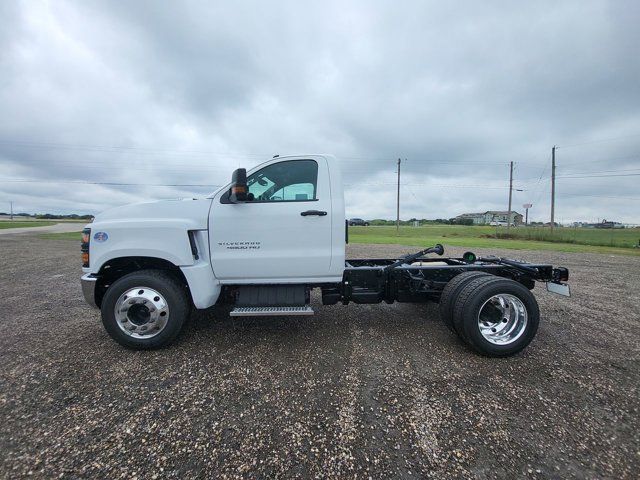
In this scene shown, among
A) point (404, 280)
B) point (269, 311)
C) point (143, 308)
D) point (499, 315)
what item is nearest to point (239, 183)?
point (269, 311)

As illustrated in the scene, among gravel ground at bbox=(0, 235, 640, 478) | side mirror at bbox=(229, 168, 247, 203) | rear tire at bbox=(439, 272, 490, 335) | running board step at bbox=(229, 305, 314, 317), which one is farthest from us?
rear tire at bbox=(439, 272, 490, 335)

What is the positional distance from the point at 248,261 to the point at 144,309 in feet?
4.14

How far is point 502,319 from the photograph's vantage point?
10.8 feet

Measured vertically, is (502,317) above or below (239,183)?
below

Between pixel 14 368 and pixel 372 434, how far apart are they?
11.5ft

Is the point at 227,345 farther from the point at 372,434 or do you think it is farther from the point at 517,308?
the point at 517,308

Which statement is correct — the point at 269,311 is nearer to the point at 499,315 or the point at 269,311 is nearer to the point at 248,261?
the point at 248,261

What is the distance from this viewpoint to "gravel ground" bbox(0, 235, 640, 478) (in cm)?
183

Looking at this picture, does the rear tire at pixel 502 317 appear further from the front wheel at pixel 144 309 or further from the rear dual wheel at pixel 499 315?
the front wheel at pixel 144 309

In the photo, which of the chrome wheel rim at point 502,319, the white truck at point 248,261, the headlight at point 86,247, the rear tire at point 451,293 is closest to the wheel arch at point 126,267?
the white truck at point 248,261

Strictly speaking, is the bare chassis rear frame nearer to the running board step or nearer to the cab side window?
the running board step


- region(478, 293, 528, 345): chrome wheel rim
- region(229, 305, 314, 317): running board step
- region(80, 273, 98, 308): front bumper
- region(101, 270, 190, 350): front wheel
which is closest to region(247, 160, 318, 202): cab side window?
region(229, 305, 314, 317): running board step

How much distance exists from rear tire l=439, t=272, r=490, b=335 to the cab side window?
6.25 ft

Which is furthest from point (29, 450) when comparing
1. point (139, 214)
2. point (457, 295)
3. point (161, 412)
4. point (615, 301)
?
point (615, 301)
